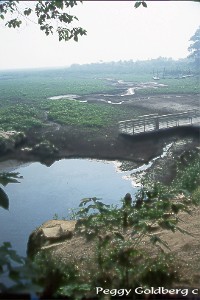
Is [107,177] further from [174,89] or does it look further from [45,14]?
[174,89]

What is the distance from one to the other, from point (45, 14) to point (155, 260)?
443 cm

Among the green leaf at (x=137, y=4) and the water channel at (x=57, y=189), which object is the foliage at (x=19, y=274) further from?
the water channel at (x=57, y=189)

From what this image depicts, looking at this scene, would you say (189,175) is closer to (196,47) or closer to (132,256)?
(132,256)

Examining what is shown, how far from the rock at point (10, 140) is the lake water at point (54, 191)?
8.04 feet

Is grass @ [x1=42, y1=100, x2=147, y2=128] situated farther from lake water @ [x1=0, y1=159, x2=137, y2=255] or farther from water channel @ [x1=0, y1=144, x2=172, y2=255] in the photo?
lake water @ [x1=0, y1=159, x2=137, y2=255]

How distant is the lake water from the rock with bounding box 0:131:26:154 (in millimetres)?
2451

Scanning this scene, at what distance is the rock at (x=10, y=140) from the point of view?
19.3 meters

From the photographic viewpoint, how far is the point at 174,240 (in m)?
6.33

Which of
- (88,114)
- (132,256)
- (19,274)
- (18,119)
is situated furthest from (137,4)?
(88,114)

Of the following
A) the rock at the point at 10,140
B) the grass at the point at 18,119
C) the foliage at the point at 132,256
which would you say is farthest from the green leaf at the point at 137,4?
the grass at the point at 18,119

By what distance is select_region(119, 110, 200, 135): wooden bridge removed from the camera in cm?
2142

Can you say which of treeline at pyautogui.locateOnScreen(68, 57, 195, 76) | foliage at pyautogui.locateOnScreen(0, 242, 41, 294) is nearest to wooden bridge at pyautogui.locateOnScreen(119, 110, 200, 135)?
foliage at pyautogui.locateOnScreen(0, 242, 41, 294)

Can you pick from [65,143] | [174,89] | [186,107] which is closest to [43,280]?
[65,143]

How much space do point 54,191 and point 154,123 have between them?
10.4 metres
